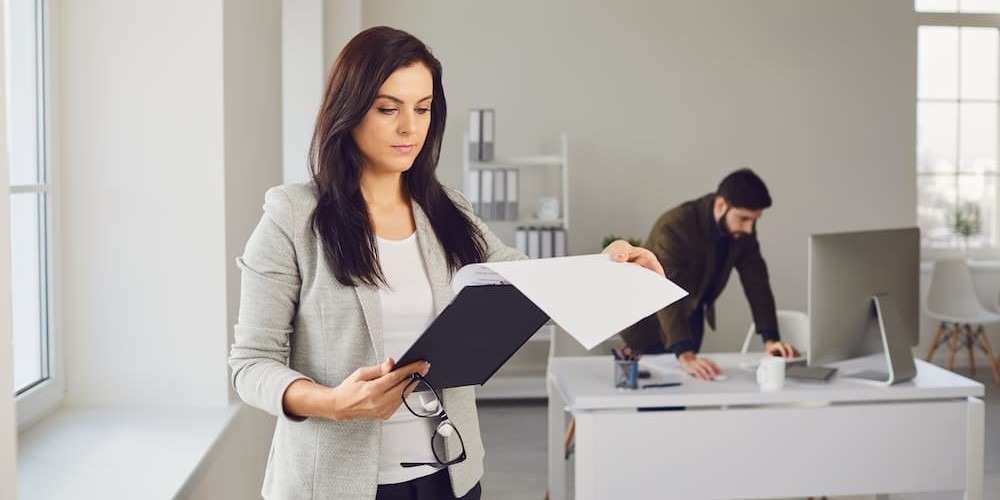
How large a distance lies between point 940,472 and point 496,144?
422 cm

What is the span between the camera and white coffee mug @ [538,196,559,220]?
7000 mm

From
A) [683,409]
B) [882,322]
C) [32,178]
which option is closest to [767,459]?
[683,409]

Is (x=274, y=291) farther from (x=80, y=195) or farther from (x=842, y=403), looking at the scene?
(x=842, y=403)

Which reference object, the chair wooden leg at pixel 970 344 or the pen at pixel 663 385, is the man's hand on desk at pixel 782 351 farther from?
the chair wooden leg at pixel 970 344

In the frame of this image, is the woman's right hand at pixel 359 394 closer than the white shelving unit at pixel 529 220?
Yes

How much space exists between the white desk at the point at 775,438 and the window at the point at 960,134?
→ 4.75 meters

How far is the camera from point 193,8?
2.87m

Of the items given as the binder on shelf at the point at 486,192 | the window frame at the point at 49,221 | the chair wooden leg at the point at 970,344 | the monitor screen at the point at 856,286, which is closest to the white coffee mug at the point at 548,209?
the binder on shelf at the point at 486,192

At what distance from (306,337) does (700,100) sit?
605 centimetres

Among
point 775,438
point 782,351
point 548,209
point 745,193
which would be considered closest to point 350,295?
point 775,438

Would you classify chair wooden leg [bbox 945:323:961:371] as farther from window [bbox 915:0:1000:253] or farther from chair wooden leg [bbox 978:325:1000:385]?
window [bbox 915:0:1000:253]

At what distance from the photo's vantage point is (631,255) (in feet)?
5.95

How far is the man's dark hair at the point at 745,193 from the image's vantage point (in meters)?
4.27

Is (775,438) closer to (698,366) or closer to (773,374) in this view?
(773,374)
